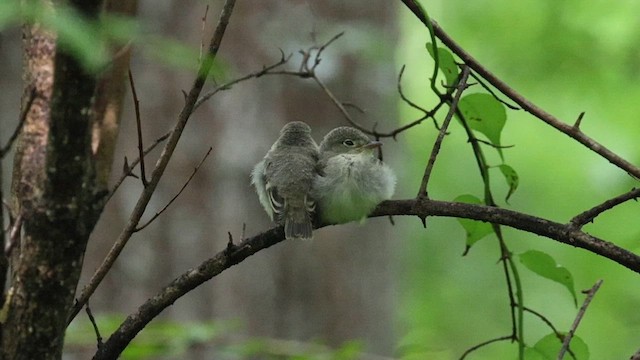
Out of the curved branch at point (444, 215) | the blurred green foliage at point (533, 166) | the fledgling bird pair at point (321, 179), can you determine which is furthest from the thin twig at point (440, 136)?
the blurred green foliage at point (533, 166)

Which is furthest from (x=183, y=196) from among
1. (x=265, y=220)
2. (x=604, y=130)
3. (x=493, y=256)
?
(x=493, y=256)

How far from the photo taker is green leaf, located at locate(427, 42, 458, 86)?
2189 mm

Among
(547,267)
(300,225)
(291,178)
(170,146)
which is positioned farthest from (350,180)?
(170,146)

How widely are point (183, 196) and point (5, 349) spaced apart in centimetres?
417

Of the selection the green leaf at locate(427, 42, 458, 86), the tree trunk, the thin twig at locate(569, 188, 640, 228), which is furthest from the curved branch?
the green leaf at locate(427, 42, 458, 86)

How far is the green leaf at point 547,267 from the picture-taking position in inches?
88.3

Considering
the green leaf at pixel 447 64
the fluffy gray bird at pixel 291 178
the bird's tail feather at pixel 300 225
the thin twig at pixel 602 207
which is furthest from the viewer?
the fluffy gray bird at pixel 291 178

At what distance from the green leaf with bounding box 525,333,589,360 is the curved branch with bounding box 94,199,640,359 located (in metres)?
0.42

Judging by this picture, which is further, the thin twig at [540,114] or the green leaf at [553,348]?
the green leaf at [553,348]

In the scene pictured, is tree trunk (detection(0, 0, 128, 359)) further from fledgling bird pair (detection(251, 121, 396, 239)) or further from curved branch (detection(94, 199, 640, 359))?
fledgling bird pair (detection(251, 121, 396, 239))

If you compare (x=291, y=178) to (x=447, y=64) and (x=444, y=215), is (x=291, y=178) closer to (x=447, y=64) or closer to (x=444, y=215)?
(x=447, y=64)

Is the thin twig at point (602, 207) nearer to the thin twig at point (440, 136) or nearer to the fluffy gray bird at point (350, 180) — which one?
the thin twig at point (440, 136)

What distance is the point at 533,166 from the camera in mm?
12844

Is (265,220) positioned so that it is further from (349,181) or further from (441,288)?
(441,288)
